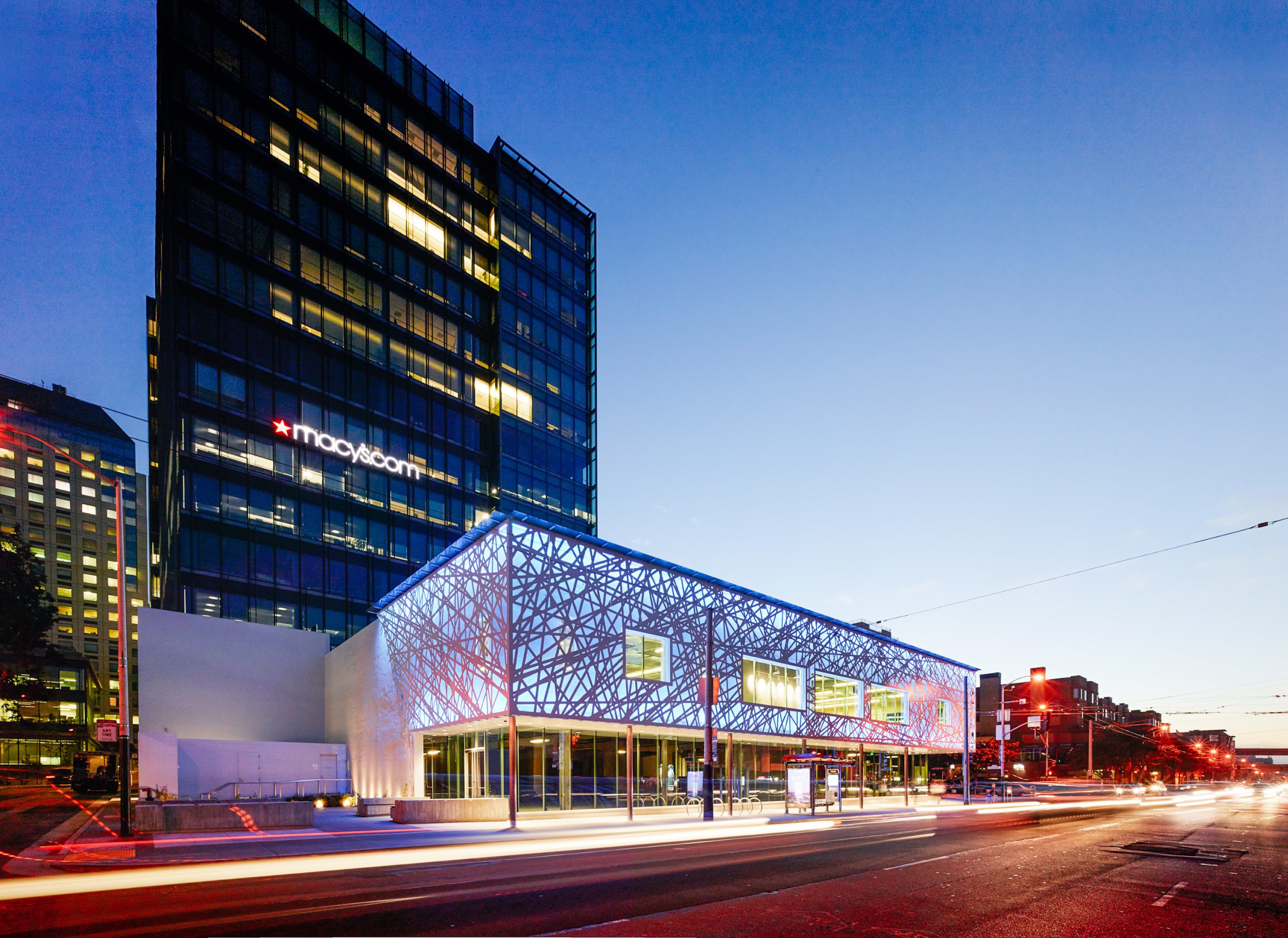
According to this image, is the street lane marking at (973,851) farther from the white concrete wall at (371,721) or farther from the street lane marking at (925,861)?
the white concrete wall at (371,721)

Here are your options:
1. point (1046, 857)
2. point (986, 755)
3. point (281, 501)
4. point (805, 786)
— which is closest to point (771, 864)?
point (1046, 857)

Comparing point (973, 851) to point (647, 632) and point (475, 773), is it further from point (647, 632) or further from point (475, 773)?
point (475, 773)

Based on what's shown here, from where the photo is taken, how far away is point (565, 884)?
12875 mm

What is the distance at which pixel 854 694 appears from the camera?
55.3m

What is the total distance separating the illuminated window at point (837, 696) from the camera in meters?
51.6

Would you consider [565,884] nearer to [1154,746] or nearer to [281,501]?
[281,501]

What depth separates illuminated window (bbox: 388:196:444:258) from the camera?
6512cm

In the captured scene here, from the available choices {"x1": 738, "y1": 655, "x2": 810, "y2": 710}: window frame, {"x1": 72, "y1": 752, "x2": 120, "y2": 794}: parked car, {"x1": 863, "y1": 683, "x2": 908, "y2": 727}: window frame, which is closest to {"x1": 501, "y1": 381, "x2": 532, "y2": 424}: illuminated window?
{"x1": 738, "y1": 655, "x2": 810, "y2": 710}: window frame

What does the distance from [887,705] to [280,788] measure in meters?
41.1

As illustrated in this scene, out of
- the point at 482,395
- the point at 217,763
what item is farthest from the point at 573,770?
the point at 482,395

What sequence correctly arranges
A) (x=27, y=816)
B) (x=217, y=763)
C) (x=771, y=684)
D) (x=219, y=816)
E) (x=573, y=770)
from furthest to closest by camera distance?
(x=771, y=684)
(x=217, y=763)
(x=27, y=816)
(x=573, y=770)
(x=219, y=816)

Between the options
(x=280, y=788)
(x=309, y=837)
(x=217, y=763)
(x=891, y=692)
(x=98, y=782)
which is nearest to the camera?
(x=309, y=837)

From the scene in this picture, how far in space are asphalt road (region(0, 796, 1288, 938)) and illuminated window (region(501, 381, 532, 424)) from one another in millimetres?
52041

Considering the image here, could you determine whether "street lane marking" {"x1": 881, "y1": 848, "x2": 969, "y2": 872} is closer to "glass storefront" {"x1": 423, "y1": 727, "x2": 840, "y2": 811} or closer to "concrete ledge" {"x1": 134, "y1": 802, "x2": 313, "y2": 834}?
"concrete ledge" {"x1": 134, "y1": 802, "x2": 313, "y2": 834}
